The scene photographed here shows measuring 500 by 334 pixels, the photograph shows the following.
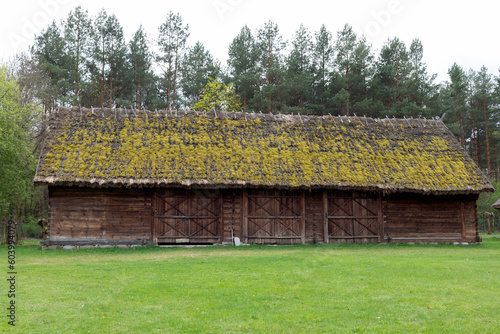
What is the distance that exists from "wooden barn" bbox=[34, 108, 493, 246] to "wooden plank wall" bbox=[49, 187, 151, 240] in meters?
0.04

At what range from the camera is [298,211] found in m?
19.3

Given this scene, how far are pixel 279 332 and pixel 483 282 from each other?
20.6ft

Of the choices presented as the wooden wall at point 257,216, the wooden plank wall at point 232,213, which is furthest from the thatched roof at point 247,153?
the wooden plank wall at point 232,213

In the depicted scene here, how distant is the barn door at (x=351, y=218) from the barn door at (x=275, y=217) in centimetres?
136

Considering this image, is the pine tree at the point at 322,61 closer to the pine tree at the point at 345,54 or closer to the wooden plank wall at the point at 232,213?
the pine tree at the point at 345,54

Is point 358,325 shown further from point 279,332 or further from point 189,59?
point 189,59

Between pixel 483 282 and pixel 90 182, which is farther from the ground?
pixel 90 182

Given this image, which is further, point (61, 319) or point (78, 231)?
point (78, 231)

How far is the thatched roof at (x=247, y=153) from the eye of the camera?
17.8 meters

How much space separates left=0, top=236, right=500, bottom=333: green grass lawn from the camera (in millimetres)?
6754

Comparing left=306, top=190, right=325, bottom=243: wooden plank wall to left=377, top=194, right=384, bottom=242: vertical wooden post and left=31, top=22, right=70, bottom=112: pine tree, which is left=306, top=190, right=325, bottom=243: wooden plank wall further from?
left=31, top=22, right=70, bottom=112: pine tree

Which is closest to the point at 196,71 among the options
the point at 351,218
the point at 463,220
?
the point at 351,218

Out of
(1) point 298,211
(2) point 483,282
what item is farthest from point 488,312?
(1) point 298,211

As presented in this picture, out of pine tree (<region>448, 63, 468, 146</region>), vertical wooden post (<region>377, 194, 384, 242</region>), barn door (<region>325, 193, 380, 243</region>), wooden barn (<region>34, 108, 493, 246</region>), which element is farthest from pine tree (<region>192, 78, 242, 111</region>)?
pine tree (<region>448, 63, 468, 146</region>)
